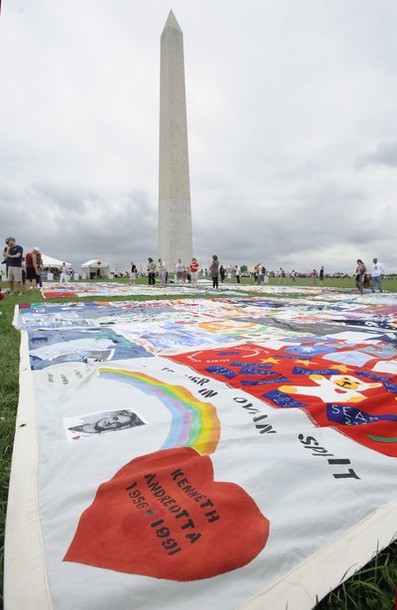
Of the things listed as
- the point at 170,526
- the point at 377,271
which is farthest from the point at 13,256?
the point at 377,271

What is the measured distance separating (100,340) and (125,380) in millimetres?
1558

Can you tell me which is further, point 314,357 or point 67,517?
point 314,357

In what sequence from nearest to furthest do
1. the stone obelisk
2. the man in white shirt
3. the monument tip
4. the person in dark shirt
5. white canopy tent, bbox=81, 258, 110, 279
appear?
the person in dark shirt → the man in white shirt → the stone obelisk → the monument tip → white canopy tent, bbox=81, 258, 110, 279

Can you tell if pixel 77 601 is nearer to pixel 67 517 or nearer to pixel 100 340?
pixel 67 517

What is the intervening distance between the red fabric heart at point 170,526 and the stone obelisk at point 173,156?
25.4 metres

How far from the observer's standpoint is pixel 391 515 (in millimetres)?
1071

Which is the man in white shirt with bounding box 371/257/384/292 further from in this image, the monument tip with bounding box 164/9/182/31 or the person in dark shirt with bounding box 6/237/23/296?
the monument tip with bounding box 164/9/182/31

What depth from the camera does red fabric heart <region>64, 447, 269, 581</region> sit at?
881 mm

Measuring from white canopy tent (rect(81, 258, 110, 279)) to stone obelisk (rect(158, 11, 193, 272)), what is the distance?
12135 millimetres

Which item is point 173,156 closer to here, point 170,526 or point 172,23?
point 172,23

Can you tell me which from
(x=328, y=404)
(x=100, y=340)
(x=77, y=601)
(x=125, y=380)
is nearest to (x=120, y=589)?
(x=77, y=601)

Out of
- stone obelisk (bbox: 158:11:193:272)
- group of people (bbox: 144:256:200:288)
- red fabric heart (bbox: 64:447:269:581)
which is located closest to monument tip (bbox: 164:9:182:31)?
stone obelisk (bbox: 158:11:193:272)

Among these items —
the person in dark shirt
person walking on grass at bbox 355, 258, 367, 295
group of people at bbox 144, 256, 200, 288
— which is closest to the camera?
→ the person in dark shirt

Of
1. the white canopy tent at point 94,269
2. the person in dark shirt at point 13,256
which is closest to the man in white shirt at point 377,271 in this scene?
the person in dark shirt at point 13,256
